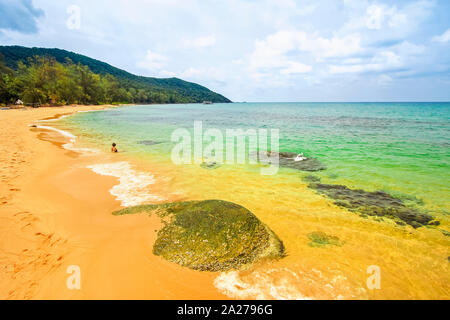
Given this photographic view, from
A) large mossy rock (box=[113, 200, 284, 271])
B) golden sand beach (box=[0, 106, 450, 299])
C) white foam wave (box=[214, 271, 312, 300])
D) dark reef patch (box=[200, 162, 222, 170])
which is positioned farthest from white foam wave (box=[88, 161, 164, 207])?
white foam wave (box=[214, 271, 312, 300])

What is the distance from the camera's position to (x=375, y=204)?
28.5 ft

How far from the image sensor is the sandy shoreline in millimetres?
4207

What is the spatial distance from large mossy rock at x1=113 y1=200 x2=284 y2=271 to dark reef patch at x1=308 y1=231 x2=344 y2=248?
A: 1153mm

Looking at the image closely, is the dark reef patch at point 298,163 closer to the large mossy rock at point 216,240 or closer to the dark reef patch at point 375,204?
the dark reef patch at point 375,204

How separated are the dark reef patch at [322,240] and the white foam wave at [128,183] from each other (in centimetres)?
605

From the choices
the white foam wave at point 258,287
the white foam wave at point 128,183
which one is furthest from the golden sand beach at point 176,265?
the white foam wave at point 128,183

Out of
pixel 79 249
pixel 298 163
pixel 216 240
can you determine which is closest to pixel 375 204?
pixel 298 163

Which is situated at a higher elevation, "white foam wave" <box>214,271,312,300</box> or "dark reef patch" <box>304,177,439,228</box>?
"dark reef patch" <box>304,177,439,228</box>

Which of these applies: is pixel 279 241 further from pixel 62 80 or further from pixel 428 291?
pixel 62 80

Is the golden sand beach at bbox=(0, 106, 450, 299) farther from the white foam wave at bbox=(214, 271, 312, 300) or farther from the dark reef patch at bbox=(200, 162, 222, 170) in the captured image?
the dark reef patch at bbox=(200, 162, 222, 170)

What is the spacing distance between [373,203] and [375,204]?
3.6 inches

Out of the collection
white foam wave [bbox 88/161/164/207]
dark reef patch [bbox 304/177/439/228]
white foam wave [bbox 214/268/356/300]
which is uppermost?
white foam wave [bbox 88/161/164/207]

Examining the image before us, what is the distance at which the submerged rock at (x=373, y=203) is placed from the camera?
7.68 meters
